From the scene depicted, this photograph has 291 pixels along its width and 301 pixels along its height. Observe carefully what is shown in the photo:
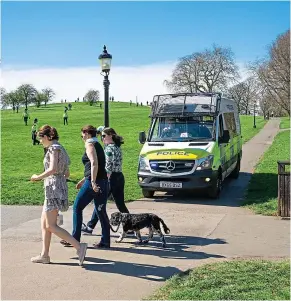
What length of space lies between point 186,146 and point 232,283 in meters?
6.81

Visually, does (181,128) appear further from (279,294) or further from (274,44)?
(274,44)

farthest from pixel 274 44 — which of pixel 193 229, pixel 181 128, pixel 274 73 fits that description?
pixel 193 229

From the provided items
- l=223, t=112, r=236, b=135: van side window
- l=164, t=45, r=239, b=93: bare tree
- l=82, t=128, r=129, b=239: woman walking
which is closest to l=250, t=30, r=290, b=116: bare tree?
l=164, t=45, r=239, b=93: bare tree

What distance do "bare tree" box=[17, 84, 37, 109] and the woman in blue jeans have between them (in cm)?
9924

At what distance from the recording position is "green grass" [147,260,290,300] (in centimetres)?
507

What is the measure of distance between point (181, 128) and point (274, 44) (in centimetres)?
5367

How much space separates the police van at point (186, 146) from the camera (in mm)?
11789

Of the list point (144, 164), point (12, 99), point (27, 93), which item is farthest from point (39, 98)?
point (144, 164)

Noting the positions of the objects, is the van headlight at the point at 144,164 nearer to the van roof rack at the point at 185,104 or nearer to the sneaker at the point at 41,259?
the van roof rack at the point at 185,104

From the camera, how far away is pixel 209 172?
1182 centimetres

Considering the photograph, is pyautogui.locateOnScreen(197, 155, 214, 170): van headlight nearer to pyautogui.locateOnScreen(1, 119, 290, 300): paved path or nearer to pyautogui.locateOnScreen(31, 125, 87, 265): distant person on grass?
pyautogui.locateOnScreen(1, 119, 290, 300): paved path

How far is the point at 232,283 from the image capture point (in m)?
5.48

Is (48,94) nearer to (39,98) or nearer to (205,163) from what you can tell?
(39,98)

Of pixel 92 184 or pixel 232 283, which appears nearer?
pixel 232 283
